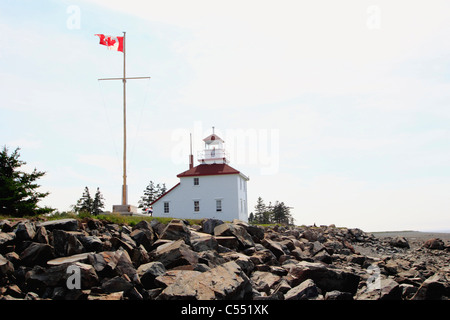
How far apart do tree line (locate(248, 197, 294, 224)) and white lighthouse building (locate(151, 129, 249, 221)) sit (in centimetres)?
2758

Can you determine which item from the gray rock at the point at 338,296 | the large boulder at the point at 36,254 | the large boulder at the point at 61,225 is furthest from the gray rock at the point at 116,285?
the gray rock at the point at 338,296

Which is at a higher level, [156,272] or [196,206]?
[196,206]

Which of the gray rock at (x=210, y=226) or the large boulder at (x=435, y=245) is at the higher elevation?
the gray rock at (x=210, y=226)

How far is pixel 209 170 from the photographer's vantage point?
141 ft

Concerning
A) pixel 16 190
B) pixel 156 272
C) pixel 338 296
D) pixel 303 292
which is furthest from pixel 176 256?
pixel 16 190

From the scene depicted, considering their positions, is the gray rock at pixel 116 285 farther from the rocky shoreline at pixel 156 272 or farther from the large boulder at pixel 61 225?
the large boulder at pixel 61 225

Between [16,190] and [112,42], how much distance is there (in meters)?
11.1

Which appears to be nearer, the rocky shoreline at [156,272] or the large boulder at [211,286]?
the large boulder at [211,286]

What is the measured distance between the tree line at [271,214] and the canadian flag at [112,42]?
47229 mm

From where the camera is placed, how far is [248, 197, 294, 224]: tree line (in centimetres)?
7501

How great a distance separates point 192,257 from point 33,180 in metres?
16.2

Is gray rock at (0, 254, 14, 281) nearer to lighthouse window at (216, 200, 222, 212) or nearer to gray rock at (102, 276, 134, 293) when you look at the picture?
gray rock at (102, 276, 134, 293)

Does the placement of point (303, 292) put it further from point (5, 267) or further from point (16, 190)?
point (16, 190)

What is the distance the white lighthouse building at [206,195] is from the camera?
41.7 m
